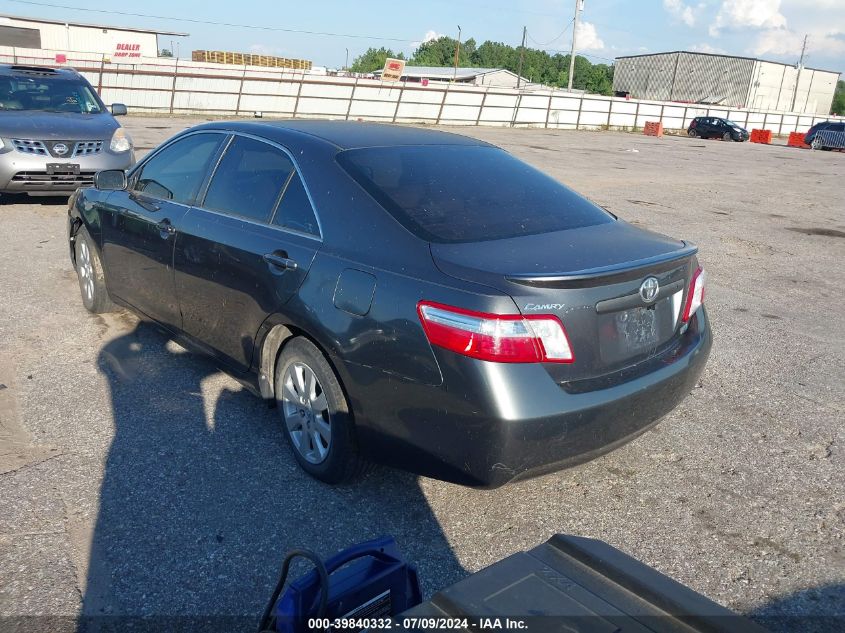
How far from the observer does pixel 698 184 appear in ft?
57.6

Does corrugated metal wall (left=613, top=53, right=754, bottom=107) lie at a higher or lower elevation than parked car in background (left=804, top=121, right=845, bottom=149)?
higher

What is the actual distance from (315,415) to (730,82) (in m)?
84.8

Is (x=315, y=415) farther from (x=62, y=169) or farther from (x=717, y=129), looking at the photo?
(x=717, y=129)

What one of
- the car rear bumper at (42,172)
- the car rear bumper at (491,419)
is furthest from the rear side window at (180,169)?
the car rear bumper at (42,172)

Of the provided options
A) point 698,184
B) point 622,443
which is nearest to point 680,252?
point 622,443

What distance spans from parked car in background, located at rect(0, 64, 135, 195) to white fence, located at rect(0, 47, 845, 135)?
1858 centimetres

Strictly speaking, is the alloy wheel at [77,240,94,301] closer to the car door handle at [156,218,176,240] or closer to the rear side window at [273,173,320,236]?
the car door handle at [156,218,176,240]

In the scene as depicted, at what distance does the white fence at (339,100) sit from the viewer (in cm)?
2888

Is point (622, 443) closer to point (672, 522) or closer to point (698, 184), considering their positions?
point (672, 522)

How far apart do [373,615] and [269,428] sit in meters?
2.10

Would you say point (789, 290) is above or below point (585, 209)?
below

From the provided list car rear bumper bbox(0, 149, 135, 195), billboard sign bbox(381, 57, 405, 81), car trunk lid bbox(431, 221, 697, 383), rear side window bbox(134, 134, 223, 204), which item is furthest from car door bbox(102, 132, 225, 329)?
billboard sign bbox(381, 57, 405, 81)

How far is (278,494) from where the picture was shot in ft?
11.2

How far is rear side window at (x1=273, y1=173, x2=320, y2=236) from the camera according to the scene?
3.57 m
